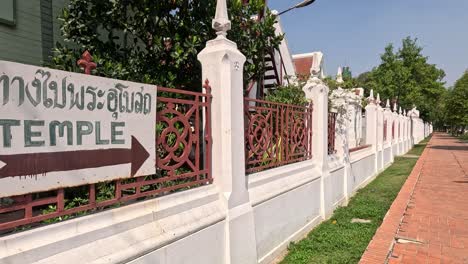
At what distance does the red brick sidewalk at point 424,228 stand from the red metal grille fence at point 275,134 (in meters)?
1.75

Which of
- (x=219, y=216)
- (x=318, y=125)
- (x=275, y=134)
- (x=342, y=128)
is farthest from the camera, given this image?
(x=342, y=128)

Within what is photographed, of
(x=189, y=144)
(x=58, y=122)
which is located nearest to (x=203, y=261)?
(x=189, y=144)

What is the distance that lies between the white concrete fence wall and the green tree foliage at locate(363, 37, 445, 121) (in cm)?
2767

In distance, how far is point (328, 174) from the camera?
22.6 ft

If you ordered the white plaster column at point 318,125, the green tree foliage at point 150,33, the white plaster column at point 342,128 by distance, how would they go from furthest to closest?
1. the white plaster column at point 342,128
2. the white plaster column at point 318,125
3. the green tree foliage at point 150,33

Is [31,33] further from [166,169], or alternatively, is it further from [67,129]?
[67,129]

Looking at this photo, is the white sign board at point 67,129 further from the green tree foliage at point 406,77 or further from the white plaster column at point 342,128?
the green tree foliage at point 406,77

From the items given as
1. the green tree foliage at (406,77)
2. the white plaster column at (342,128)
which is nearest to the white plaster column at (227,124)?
the white plaster column at (342,128)

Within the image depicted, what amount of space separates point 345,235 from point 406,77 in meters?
29.5

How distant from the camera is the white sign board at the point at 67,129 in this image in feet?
6.42

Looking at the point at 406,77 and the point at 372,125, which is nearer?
the point at 372,125

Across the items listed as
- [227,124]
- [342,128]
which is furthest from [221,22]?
[342,128]

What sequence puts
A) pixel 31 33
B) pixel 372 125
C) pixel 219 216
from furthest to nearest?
pixel 372 125, pixel 31 33, pixel 219 216

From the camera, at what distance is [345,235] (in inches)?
216
